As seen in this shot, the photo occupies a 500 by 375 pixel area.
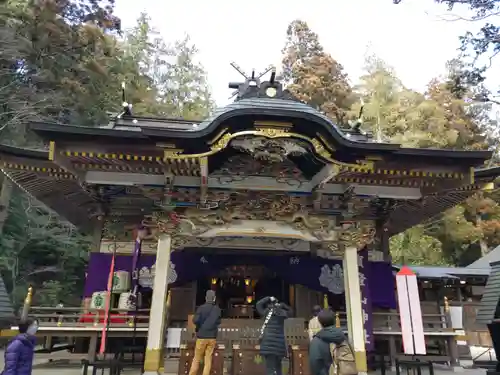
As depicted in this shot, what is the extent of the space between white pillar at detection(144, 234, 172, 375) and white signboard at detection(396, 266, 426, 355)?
4.18 m

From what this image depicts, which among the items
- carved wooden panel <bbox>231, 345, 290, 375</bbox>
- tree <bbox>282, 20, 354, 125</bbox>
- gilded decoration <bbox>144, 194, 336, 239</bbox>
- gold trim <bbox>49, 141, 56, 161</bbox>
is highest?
tree <bbox>282, 20, 354, 125</bbox>

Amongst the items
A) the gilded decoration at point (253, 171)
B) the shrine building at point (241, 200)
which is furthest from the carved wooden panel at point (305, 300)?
A: the gilded decoration at point (253, 171)

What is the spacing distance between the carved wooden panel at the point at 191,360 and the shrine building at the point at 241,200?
0.44 metres

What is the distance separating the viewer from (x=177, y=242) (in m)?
7.55

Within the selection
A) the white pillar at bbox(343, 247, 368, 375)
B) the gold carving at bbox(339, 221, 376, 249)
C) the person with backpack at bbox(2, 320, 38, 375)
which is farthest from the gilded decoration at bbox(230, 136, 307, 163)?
the person with backpack at bbox(2, 320, 38, 375)

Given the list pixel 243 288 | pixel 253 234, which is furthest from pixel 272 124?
pixel 243 288

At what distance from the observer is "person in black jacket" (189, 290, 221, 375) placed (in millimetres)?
5895

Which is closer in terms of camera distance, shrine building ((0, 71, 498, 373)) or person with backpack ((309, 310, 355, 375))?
person with backpack ((309, 310, 355, 375))

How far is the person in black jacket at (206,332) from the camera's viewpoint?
5895 millimetres

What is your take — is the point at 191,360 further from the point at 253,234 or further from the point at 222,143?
the point at 222,143

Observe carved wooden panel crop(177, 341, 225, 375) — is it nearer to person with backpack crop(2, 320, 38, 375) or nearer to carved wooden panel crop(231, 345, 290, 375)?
carved wooden panel crop(231, 345, 290, 375)

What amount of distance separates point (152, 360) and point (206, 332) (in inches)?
53.8

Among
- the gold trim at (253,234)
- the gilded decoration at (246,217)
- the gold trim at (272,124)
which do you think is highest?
the gold trim at (272,124)

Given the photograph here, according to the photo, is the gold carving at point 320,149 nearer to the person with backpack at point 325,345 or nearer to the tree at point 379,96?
the person with backpack at point 325,345
